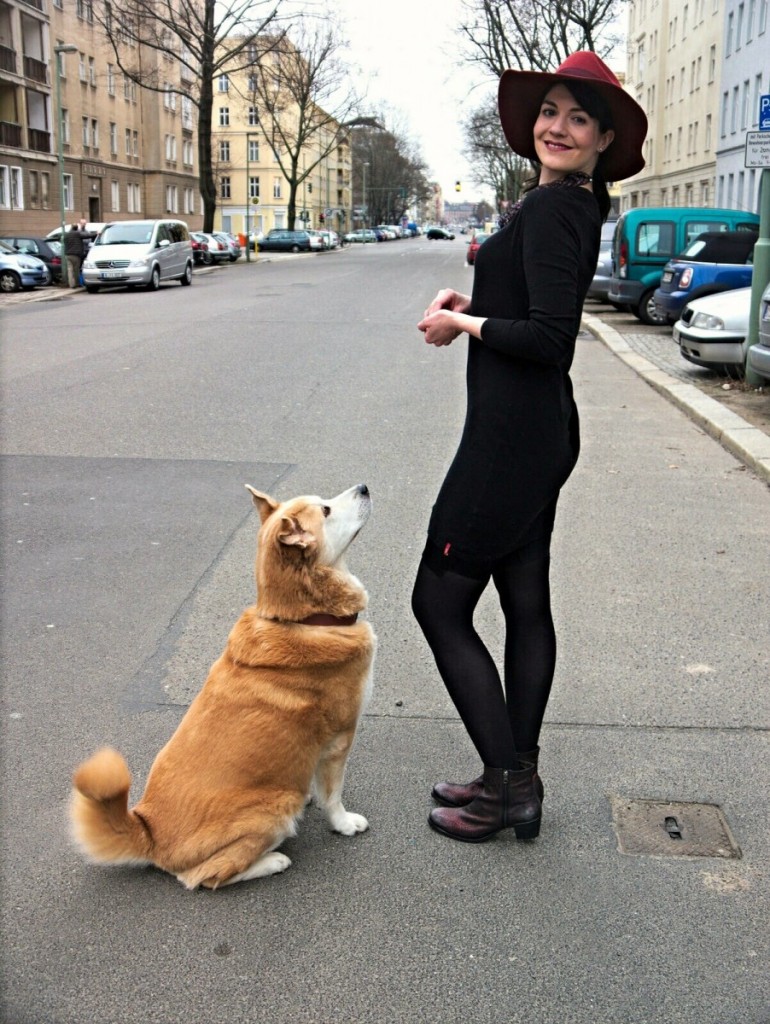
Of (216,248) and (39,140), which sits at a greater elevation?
(39,140)

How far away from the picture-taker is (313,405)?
10.5m

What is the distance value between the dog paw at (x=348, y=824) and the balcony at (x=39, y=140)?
176 feet

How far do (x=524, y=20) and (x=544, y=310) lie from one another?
154 feet

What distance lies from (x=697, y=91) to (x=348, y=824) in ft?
204

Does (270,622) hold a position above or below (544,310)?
below

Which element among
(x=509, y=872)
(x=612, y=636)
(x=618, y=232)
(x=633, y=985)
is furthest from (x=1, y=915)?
(x=618, y=232)

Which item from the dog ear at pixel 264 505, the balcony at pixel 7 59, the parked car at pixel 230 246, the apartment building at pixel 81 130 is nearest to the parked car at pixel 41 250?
the apartment building at pixel 81 130

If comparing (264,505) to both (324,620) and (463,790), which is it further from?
(463,790)

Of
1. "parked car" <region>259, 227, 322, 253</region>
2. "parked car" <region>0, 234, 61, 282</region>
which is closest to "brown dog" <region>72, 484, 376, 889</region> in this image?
"parked car" <region>0, 234, 61, 282</region>

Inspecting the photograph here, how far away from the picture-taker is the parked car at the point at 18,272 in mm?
28375

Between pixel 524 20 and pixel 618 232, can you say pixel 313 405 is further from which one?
pixel 524 20

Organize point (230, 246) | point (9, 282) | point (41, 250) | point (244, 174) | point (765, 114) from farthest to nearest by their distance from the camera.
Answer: point (244, 174)
point (230, 246)
point (41, 250)
point (9, 282)
point (765, 114)

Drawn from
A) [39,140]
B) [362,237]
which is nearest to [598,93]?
[39,140]

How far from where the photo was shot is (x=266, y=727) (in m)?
2.80
